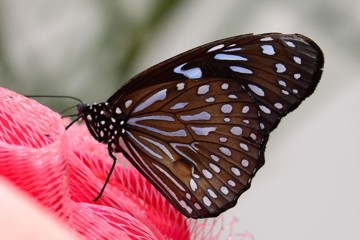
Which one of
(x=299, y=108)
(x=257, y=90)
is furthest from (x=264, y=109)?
(x=299, y=108)

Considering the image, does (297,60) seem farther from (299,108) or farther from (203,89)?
(299,108)

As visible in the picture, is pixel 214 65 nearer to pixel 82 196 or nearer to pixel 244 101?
pixel 244 101

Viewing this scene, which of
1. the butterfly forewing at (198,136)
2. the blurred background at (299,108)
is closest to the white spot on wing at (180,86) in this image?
the butterfly forewing at (198,136)

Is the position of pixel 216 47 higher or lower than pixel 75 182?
higher

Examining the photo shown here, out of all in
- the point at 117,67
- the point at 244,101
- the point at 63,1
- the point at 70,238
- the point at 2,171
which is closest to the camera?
the point at 70,238

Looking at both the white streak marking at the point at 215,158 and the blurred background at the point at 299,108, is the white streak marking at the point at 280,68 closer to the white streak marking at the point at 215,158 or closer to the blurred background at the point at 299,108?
the white streak marking at the point at 215,158

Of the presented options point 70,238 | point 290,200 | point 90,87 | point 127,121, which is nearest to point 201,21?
point 290,200

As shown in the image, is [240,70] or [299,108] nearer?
[240,70]
